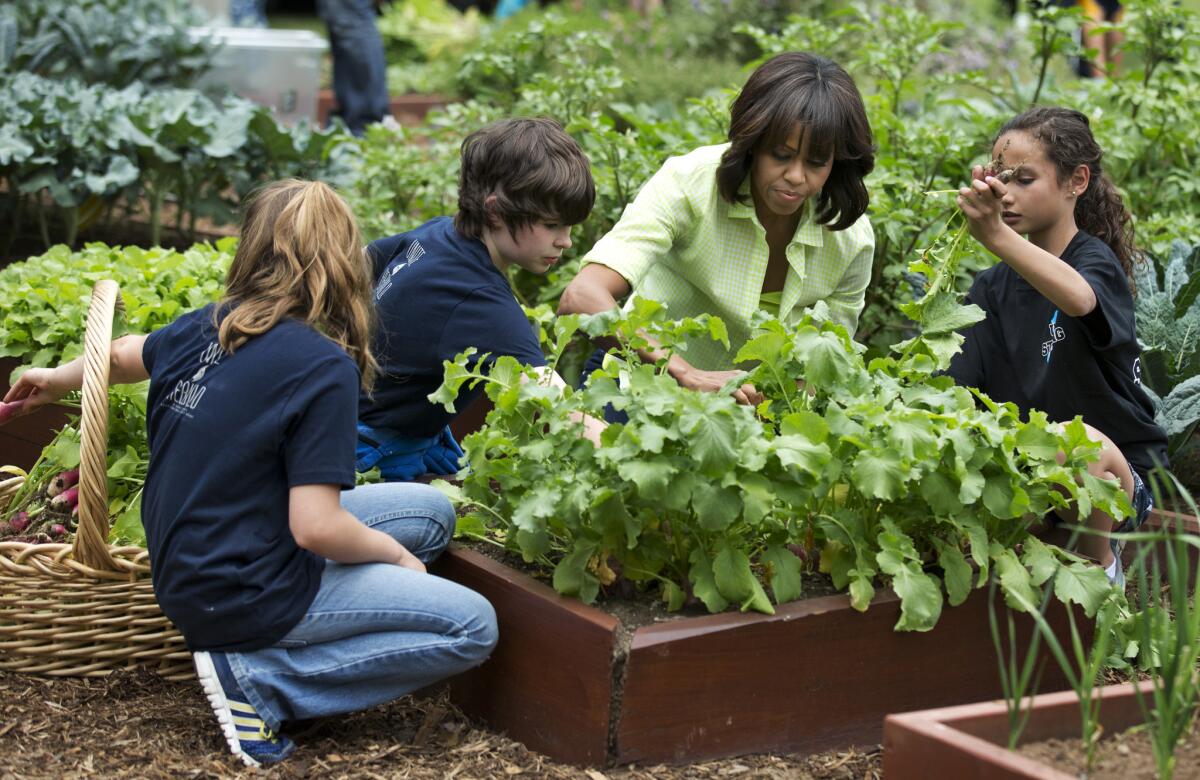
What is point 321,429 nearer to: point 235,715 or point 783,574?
point 235,715

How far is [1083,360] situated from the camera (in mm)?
3270

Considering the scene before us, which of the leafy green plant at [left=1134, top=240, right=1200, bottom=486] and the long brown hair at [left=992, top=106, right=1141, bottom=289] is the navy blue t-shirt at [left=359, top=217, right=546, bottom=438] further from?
the leafy green plant at [left=1134, top=240, right=1200, bottom=486]

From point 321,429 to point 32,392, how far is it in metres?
0.82

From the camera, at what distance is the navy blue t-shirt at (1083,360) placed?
3.21 meters

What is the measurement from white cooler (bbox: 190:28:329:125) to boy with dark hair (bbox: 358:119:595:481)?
5168 mm

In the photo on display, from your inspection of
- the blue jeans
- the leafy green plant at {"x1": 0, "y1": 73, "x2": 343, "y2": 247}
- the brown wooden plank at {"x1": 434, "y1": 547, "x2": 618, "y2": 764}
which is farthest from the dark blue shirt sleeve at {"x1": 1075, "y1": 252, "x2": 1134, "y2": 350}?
the leafy green plant at {"x1": 0, "y1": 73, "x2": 343, "y2": 247}

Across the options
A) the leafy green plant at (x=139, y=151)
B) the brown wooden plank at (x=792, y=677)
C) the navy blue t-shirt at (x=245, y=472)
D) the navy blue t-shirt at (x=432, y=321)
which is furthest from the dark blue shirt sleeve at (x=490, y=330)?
the leafy green plant at (x=139, y=151)

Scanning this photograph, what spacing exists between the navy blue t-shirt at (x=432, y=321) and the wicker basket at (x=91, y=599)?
547mm

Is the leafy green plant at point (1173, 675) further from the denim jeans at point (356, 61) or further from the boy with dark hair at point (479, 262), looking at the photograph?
the denim jeans at point (356, 61)

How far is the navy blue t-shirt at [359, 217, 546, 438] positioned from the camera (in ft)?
9.57

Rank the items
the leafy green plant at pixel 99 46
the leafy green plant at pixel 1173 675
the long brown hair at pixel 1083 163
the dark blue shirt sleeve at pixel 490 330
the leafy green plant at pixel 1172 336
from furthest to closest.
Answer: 1. the leafy green plant at pixel 99 46
2. the leafy green plant at pixel 1172 336
3. the long brown hair at pixel 1083 163
4. the dark blue shirt sleeve at pixel 490 330
5. the leafy green plant at pixel 1173 675

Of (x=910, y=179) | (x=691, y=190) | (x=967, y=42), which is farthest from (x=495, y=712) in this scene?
(x=967, y=42)

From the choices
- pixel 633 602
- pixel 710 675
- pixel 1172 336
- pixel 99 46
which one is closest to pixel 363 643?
pixel 633 602

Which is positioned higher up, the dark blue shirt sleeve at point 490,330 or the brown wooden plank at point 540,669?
the dark blue shirt sleeve at point 490,330
